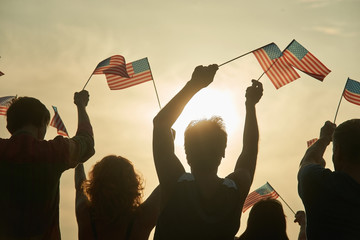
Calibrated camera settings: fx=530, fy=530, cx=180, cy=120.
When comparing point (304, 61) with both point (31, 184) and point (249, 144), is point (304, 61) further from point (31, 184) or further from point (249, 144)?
point (31, 184)

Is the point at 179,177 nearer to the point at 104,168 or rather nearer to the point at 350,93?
the point at 104,168

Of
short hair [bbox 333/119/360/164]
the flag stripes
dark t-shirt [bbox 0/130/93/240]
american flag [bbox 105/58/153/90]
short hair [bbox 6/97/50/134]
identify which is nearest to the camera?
dark t-shirt [bbox 0/130/93/240]

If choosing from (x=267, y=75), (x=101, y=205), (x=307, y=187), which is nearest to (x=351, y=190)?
(x=307, y=187)

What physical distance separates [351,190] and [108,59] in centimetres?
668

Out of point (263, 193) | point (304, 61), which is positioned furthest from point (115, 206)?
point (263, 193)

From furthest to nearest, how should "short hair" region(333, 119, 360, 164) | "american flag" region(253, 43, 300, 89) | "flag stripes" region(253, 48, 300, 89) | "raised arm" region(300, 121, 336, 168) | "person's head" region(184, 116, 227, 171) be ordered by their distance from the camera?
"flag stripes" region(253, 48, 300, 89) → "american flag" region(253, 43, 300, 89) → "raised arm" region(300, 121, 336, 168) → "short hair" region(333, 119, 360, 164) → "person's head" region(184, 116, 227, 171)

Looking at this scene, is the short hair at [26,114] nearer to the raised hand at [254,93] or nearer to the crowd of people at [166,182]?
the crowd of people at [166,182]

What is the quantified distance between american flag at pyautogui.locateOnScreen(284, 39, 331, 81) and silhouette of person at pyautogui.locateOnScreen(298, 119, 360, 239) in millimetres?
4829

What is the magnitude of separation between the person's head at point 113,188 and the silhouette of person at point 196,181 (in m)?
0.94

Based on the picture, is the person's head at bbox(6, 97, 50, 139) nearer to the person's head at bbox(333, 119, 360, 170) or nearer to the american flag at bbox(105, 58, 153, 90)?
the person's head at bbox(333, 119, 360, 170)

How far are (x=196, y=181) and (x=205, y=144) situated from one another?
0.84ft

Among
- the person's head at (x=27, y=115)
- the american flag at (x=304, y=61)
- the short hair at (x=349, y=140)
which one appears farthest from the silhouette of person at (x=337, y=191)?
the american flag at (x=304, y=61)

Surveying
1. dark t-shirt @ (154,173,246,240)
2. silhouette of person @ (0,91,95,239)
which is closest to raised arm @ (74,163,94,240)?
silhouette of person @ (0,91,95,239)

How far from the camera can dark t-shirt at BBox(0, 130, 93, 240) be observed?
12.8 feet
